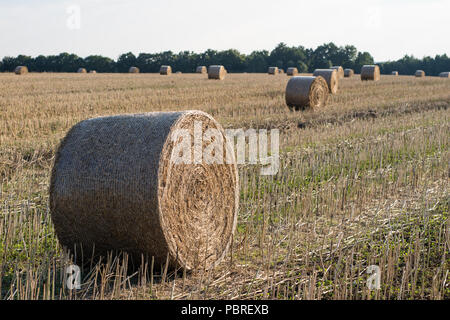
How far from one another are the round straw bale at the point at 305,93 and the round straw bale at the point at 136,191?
11.5m

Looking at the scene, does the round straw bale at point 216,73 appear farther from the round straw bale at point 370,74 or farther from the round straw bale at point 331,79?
the round straw bale at point 331,79

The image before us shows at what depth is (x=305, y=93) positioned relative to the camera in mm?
16219

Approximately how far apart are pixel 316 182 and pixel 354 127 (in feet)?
16.5

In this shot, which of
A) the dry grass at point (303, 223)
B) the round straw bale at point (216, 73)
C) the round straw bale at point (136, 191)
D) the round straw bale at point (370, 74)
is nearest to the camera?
the dry grass at point (303, 223)

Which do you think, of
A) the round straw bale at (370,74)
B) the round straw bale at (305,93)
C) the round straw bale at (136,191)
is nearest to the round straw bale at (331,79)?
the round straw bale at (305,93)

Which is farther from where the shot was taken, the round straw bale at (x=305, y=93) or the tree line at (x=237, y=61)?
the tree line at (x=237, y=61)

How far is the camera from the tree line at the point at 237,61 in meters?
64.9

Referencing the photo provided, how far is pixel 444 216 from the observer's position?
20.3 ft

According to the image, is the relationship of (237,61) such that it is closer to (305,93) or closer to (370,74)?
(370,74)

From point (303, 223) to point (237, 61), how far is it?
6569 cm

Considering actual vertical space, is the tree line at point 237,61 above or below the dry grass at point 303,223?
above

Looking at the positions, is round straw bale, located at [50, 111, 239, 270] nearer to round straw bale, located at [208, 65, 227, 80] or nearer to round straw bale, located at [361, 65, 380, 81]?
round straw bale, located at [208, 65, 227, 80]
